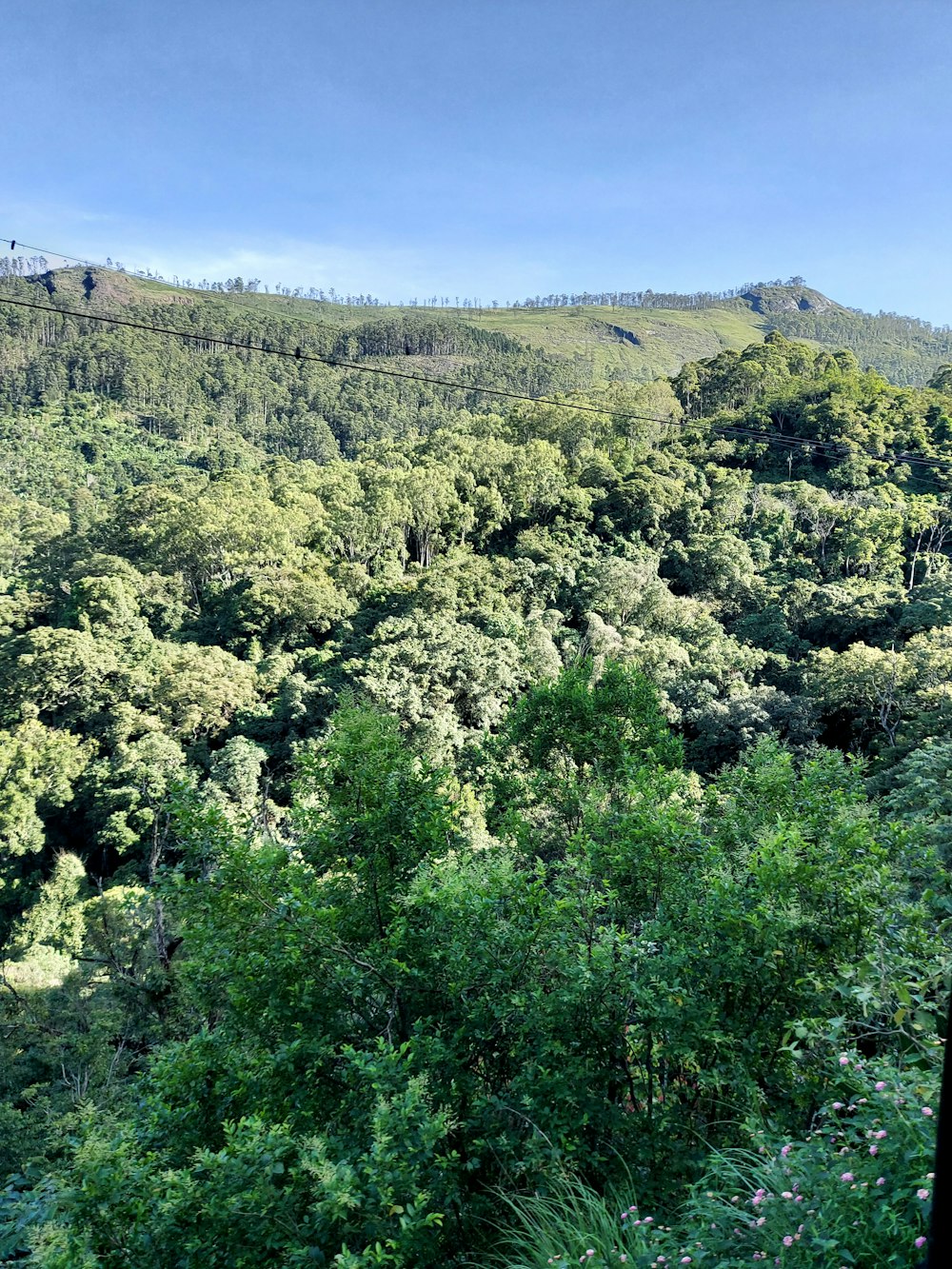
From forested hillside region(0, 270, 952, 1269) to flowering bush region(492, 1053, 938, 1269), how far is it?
2cm

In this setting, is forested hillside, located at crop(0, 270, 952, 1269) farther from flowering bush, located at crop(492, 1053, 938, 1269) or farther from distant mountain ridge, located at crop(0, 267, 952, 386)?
distant mountain ridge, located at crop(0, 267, 952, 386)

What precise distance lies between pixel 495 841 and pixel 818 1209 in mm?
11881

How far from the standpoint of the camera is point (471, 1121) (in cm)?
344

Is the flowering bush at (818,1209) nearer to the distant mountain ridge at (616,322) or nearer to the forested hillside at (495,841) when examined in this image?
the forested hillside at (495,841)

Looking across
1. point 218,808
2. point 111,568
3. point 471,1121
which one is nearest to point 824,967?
point 471,1121

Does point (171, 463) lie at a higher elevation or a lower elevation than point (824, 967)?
higher

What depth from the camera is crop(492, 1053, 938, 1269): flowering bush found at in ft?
6.45

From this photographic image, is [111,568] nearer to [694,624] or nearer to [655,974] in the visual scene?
[694,624]

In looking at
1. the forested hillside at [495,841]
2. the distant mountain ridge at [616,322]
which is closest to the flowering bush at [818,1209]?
the forested hillside at [495,841]

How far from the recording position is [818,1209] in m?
2.15

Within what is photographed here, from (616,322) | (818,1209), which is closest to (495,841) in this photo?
(818,1209)

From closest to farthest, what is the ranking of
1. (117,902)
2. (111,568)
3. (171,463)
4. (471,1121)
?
(471,1121) < (117,902) < (111,568) < (171,463)

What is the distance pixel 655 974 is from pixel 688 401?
178 ft

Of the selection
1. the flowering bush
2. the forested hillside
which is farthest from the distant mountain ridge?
the flowering bush
